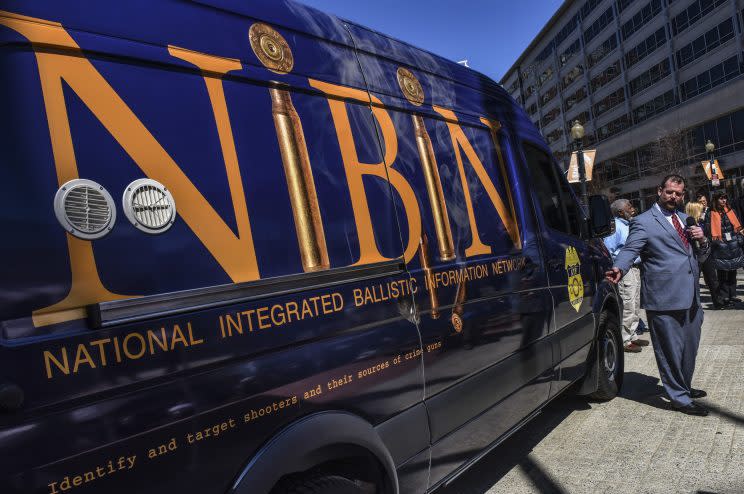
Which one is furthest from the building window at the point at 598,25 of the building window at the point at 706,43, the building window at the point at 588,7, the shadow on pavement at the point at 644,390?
the shadow on pavement at the point at 644,390

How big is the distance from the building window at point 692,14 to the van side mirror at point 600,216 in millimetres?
35764

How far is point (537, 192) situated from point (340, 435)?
237 centimetres

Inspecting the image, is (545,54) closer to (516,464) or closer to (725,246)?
(725,246)

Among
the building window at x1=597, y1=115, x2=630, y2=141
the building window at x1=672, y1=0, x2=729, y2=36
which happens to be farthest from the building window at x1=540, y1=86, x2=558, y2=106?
the building window at x1=672, y1=0, x2=729, y2=36

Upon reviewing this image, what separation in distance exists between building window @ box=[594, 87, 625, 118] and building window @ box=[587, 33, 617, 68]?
11.6ft

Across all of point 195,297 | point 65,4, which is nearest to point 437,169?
point 195,297

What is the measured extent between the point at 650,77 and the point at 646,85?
0.71 m

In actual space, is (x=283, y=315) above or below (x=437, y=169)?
below

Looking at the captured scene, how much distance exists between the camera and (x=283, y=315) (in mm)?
1789

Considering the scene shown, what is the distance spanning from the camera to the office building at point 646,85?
109 feet

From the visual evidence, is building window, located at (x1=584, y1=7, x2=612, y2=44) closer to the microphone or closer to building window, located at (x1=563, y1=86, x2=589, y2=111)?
building window, located at (x1=563, y1=86, x2=589, y2=111)

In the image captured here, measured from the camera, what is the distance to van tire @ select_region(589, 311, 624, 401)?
15.0 ft

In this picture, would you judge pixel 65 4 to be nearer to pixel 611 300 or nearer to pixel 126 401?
pixel 126 401

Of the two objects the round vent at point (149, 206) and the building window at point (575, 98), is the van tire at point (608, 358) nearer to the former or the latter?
the round vent at point (149, 206)
